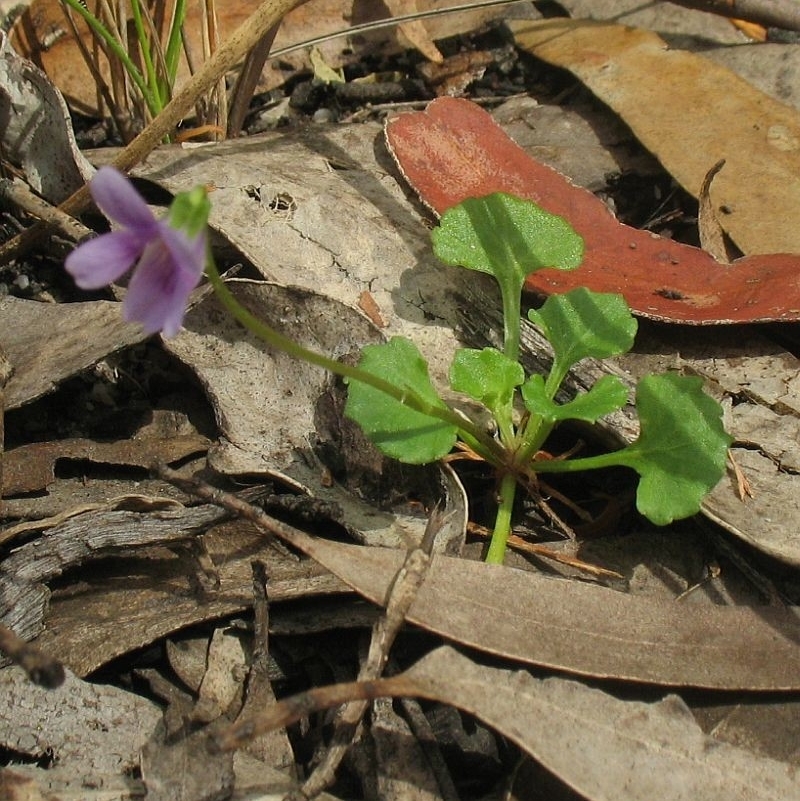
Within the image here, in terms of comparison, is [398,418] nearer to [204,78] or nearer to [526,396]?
[526,396]

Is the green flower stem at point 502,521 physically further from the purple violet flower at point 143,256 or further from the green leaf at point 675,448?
the purple violet flower at point 143,256

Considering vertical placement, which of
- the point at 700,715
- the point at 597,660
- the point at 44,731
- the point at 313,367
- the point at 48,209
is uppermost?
the point at 48,209

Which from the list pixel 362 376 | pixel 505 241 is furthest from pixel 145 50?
pixel 362 376

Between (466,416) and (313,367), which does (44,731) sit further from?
(466,416)

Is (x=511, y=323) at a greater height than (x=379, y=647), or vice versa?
(x=511, y=323)

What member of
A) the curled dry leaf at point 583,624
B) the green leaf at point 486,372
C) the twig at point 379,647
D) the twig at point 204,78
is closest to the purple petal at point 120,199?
the curled dry leaf at point 583,624

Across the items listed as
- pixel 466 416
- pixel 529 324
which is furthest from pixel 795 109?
pixel 466 416
